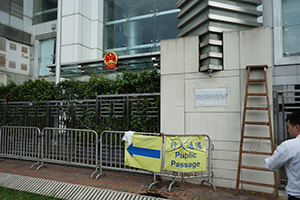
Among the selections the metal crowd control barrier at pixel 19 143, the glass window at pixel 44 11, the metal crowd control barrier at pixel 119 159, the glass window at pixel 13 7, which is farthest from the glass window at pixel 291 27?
the glass window at pixel 13 7

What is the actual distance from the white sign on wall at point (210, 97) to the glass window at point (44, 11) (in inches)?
663

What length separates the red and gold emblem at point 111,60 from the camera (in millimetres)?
11859

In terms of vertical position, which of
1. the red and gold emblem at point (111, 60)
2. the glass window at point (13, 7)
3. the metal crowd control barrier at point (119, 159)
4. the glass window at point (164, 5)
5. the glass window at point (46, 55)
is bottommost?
the metal crowd control barrier at point (119, 159)

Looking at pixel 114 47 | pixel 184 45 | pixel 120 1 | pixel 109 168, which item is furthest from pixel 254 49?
pixel 120 1

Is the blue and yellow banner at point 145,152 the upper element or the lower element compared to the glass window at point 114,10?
lower

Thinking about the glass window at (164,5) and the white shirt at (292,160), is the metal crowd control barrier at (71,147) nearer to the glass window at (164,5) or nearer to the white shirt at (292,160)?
the white shirt at (292,160)

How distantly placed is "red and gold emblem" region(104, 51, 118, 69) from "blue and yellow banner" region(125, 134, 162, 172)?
7191mm

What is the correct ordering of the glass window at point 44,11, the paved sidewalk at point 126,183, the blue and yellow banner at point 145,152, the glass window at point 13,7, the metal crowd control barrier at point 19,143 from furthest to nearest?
the glass window at point 44,11
the glass window at point 13,7
the metal crowd control barrier at point 19,143
the blue and yellow banner at point 145,152
the paved sidewalk at point 126,183

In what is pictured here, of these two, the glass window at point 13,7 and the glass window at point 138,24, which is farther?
the glass window at point 13,7

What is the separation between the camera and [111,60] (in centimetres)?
1197

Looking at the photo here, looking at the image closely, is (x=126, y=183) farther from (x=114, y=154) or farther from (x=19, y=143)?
(x=19, y=143)

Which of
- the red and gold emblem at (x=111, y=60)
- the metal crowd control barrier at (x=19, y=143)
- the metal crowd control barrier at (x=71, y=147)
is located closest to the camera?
the metal crowd control barrier at (x=71, y=147)

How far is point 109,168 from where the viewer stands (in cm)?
606

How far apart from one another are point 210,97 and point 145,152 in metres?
2.21
